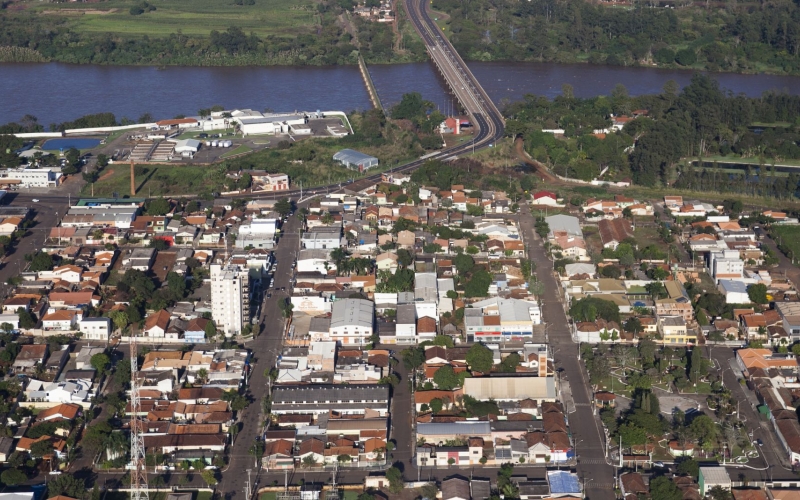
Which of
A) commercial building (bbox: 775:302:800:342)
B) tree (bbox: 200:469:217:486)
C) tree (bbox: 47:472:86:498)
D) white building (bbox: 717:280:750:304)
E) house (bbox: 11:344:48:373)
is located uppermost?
tree (bbox: 47:472:86:498)

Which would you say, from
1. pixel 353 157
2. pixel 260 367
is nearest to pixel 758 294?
pixel 260 367

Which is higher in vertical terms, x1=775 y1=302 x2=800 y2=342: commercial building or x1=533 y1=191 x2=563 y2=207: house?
x1=775 y1=302 x2=800 y2=342: commercial building

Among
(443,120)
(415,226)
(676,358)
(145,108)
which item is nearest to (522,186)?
(415,226)

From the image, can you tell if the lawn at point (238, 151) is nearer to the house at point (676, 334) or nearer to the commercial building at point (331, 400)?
the commercial building at point (331, 400)

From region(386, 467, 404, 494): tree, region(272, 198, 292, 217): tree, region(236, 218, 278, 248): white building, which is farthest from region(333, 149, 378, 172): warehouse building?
region(386, 467, 404, 494): tree

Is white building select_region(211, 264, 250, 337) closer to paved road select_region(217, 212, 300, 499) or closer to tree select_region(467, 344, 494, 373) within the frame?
paved road select_region(217, 212, 300, 499)
